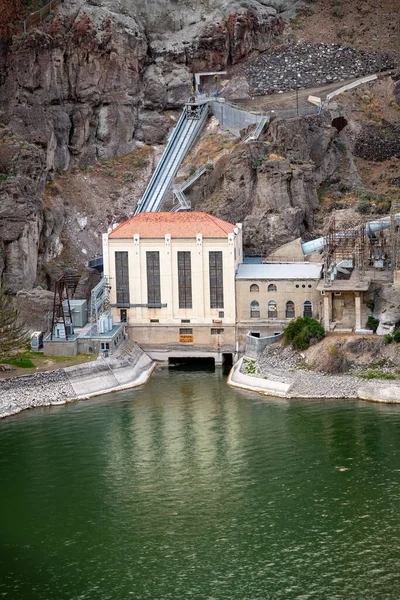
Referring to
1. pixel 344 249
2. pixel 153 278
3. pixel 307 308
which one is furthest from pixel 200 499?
pixel 344 249

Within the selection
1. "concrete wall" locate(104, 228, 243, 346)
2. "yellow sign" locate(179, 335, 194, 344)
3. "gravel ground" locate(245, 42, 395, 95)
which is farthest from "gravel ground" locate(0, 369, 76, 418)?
"gravel ground" locate(245, 42, 395, 95)

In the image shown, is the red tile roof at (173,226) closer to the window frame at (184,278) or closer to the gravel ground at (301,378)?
the window frame at (184,278)

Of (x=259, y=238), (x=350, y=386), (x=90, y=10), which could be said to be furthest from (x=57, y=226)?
(x=350, y=386)

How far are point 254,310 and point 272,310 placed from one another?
1430 millimetres

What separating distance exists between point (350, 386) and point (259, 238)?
23.6 m

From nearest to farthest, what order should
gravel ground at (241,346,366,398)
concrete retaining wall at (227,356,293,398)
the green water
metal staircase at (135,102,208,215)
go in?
the green water
gravel ground at (241,346,366,398)
concrete retaining wall at (227,356,293,398)
metal staircase at (135,102,208,215)

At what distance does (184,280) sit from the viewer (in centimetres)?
9769

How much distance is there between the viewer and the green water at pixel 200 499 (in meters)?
59.4

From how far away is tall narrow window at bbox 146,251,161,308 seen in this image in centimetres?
9775

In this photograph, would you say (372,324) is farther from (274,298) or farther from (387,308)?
(274,298)

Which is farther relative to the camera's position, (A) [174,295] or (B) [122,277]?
(B) [122,277]

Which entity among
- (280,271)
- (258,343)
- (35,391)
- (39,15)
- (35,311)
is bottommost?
(35,391)

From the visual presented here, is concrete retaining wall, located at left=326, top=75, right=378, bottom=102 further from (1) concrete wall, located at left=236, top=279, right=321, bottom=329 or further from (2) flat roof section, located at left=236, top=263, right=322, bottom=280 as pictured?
(1) concrete wall, located at left=236, top=279, right=321, bottom=329

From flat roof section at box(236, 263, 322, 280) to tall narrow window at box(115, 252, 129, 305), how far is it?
339 inches
